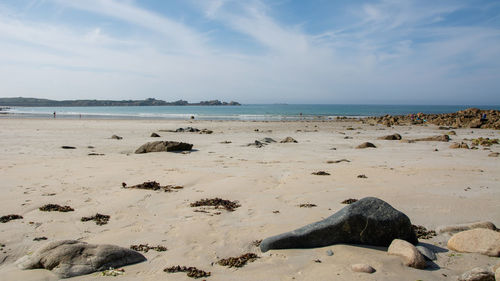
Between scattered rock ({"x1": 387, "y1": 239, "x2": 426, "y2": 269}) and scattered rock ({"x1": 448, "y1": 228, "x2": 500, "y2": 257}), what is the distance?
78 cm

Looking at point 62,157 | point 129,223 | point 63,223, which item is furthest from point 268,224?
point 62,157

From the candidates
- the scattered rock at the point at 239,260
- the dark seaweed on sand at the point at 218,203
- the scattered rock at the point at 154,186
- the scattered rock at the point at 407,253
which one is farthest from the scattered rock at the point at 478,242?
the scattered rock at the point at 154,186

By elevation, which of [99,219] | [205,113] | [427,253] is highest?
[205,113]

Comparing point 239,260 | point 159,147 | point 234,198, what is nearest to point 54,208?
point 234,198

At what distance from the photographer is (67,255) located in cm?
407

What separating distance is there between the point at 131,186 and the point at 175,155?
17.0 ft

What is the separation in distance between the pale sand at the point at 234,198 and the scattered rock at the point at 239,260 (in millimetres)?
87

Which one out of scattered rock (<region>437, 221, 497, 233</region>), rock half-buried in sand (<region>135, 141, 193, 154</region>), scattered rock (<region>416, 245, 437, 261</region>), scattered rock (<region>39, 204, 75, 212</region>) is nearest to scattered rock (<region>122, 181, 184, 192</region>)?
scattered rock (<region>39, 204, 75, 212</region>)

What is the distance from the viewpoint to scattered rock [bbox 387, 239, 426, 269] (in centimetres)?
403

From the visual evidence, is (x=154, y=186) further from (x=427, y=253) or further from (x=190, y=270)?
(x=427, y=253)

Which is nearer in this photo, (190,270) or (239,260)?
(190,270)

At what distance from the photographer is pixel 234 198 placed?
727 centimetres

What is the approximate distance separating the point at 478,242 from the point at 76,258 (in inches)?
195

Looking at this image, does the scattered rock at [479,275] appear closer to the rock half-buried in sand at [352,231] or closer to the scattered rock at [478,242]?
the scattered rock at [478,242]
